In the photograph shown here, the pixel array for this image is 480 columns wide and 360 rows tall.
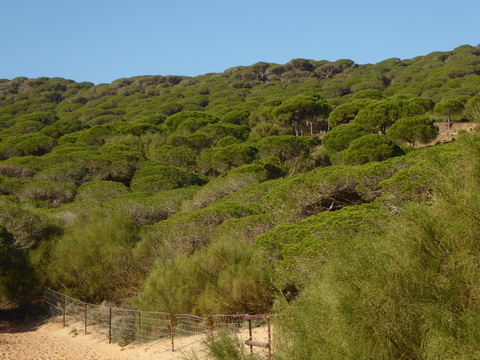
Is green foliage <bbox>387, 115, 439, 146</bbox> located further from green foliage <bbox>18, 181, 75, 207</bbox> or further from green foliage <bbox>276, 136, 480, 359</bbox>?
green foliage <bbox>276, 136, 480, 359</bbox>

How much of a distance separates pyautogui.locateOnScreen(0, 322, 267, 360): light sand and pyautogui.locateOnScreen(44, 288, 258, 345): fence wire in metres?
0.19

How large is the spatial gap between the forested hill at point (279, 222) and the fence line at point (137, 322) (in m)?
0.35

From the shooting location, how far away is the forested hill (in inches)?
171

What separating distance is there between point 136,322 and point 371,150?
541 inches

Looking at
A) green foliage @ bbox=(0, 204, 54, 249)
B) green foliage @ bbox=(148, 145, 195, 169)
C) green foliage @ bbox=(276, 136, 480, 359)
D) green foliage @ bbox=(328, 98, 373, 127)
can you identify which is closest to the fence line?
green foliage @ bbox=(0, 204, 54, 249)

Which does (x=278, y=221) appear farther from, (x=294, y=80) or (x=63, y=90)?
(x=63, y=90)

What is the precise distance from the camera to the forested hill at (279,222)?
14.2 feet

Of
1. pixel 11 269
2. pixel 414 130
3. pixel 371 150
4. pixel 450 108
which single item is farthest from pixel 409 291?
pixel 450 108

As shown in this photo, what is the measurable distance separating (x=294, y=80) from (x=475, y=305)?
63.4 meters

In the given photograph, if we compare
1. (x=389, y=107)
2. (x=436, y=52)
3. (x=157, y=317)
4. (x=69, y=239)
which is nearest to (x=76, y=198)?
(x=69, y=239)

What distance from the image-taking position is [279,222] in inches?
481

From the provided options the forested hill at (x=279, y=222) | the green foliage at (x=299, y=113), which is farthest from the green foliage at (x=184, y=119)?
the green foliage at (x=299, y=113)

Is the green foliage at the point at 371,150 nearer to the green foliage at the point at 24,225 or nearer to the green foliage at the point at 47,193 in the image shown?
the green foliage at the point at 24,225

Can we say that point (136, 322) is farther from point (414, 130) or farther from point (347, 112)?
point (347, 112)
